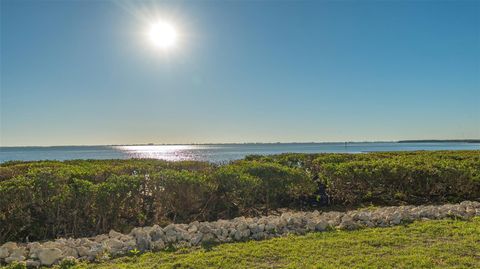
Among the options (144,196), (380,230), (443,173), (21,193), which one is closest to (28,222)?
(21,193)

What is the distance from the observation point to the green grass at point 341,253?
4.52 metres

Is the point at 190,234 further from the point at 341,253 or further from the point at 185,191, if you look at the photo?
the point at 341,253

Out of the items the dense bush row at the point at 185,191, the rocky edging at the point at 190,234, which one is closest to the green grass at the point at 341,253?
the rocky edging at the point at 190,234

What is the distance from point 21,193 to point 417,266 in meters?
6.38

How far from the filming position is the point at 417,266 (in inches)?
171

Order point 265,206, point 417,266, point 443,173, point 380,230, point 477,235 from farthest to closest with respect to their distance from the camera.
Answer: point 443,173 < point 265,206 < point 380,230 < point 477,235 < point 417,266

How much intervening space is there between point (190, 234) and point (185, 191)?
6.44ft

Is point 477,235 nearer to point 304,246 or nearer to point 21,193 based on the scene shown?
point 304,246

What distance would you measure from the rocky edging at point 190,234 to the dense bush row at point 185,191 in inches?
35.2

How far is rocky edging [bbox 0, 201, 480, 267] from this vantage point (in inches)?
194

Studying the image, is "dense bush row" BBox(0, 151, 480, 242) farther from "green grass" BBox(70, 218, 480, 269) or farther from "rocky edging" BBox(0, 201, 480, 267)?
"green grass" BBox(70, 218, 480, 269)

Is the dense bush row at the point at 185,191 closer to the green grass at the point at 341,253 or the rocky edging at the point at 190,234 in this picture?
the rocky edging at the point at 190,234

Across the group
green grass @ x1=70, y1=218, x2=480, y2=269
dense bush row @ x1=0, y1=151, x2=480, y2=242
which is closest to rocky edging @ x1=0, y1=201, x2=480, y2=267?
green grass @ x1=70, y1=218, x2=480, y2=269

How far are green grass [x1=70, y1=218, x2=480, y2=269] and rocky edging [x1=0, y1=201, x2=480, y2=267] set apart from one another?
0.97ft
